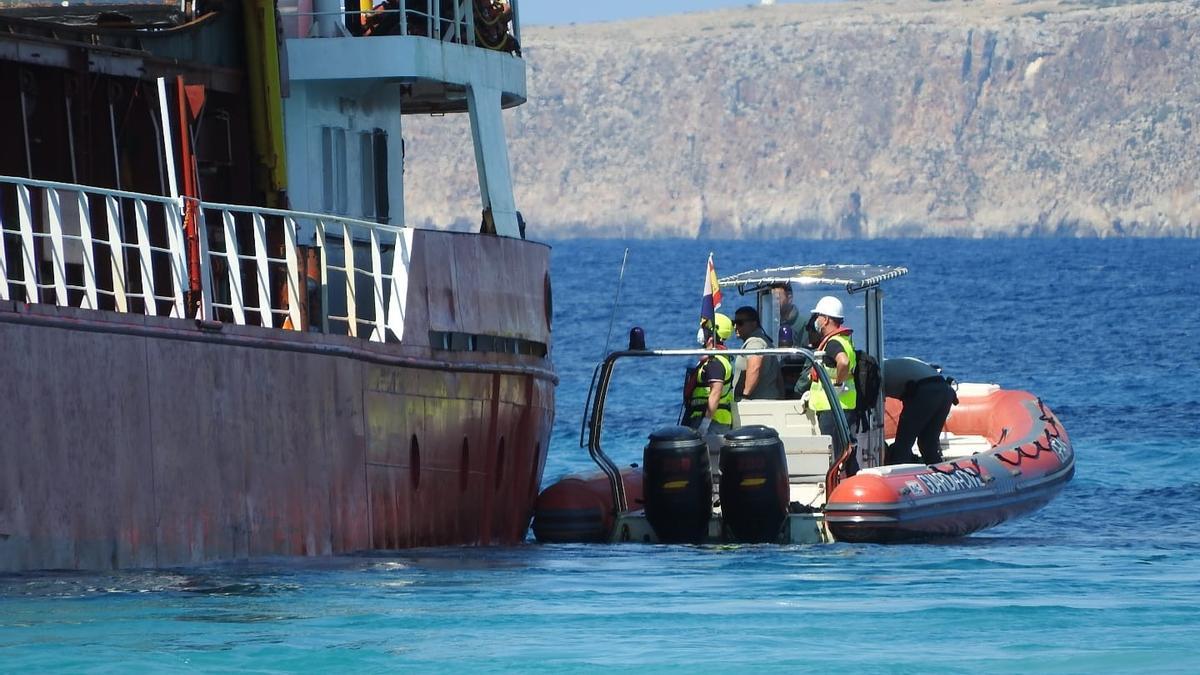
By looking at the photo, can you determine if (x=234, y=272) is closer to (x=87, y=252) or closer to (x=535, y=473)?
(x=87, y=252)

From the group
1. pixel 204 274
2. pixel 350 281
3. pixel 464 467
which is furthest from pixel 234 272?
pixel 464 467

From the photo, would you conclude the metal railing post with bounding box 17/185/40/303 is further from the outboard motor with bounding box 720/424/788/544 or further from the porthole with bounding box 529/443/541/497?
the outboard motor with bounding box 720/424/788/544

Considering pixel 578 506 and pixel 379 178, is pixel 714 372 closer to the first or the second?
pixel 578 506

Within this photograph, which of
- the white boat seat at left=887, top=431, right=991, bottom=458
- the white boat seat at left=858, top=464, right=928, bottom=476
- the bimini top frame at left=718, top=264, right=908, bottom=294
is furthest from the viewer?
the white boat seat at left=887, top=431, right=991, bottom=458

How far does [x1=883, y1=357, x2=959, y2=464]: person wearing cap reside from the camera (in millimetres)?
19797

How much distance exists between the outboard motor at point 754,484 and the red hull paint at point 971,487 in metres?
0.46

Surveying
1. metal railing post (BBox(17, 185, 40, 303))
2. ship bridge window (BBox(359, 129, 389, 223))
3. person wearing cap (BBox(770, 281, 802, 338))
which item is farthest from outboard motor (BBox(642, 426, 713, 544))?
metal railing post (BBox(17, 185, 40, 303))

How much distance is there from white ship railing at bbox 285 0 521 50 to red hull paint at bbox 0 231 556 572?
1934mm

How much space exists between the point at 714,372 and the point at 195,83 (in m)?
5.22

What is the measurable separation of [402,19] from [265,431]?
4316mm

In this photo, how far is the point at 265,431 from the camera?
13.9 metres

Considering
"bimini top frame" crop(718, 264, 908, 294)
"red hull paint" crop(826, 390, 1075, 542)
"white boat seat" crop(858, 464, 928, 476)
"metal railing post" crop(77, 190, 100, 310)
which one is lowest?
"red hull paint" crop(826, 390, 1075, 542)

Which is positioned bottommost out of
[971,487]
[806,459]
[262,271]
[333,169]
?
[971,487]

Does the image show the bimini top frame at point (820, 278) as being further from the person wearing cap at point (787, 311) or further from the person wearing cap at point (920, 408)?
the person wearing cap at point (920, 408)
